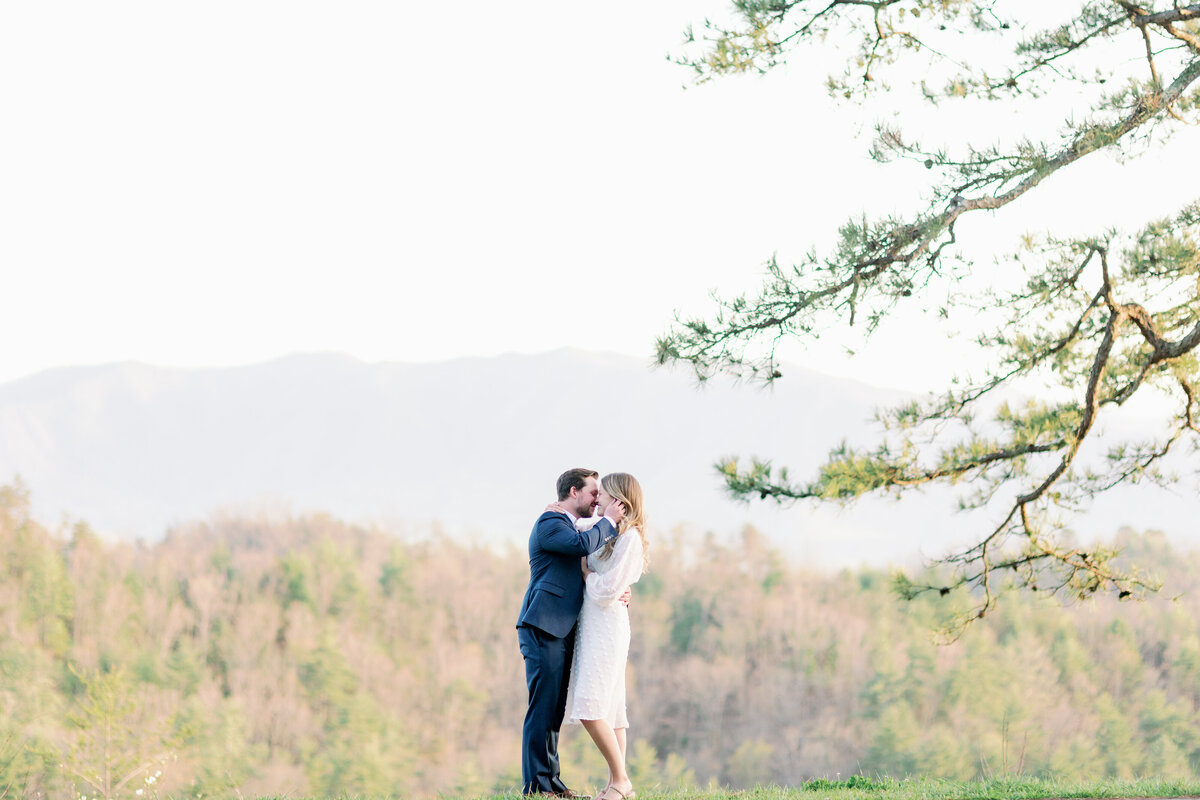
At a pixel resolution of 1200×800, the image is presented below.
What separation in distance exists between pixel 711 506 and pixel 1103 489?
127998mm

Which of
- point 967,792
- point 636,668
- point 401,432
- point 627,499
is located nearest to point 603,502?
point 627,499

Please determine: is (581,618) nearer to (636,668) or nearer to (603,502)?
(603,502)

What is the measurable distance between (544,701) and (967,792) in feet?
7.70

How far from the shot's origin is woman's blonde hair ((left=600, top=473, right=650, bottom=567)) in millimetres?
4992

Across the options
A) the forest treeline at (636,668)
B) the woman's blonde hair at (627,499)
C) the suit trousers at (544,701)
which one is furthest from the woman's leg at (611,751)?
the forest treeline at (636,668)

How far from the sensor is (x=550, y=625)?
5.14 m

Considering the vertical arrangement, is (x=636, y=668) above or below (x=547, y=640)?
below

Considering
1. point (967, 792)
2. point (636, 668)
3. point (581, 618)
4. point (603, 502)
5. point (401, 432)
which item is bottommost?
point (636, 668)

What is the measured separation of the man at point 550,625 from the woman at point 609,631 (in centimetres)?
7

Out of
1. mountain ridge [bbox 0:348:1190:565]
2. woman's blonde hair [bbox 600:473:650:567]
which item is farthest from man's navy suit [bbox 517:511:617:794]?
mountain ridge [bbox 0:348:1190:565]

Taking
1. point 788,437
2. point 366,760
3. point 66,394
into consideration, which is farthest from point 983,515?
point 66,394

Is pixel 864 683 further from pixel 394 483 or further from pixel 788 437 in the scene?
pixel 394 483

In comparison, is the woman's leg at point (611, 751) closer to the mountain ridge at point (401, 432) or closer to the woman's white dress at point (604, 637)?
the woman's white dress at point (604, 637)

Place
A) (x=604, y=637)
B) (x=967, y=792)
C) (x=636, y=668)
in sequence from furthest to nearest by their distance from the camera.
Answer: (x=636, y=668), (x=967, y=792), (x=604, y=637)
